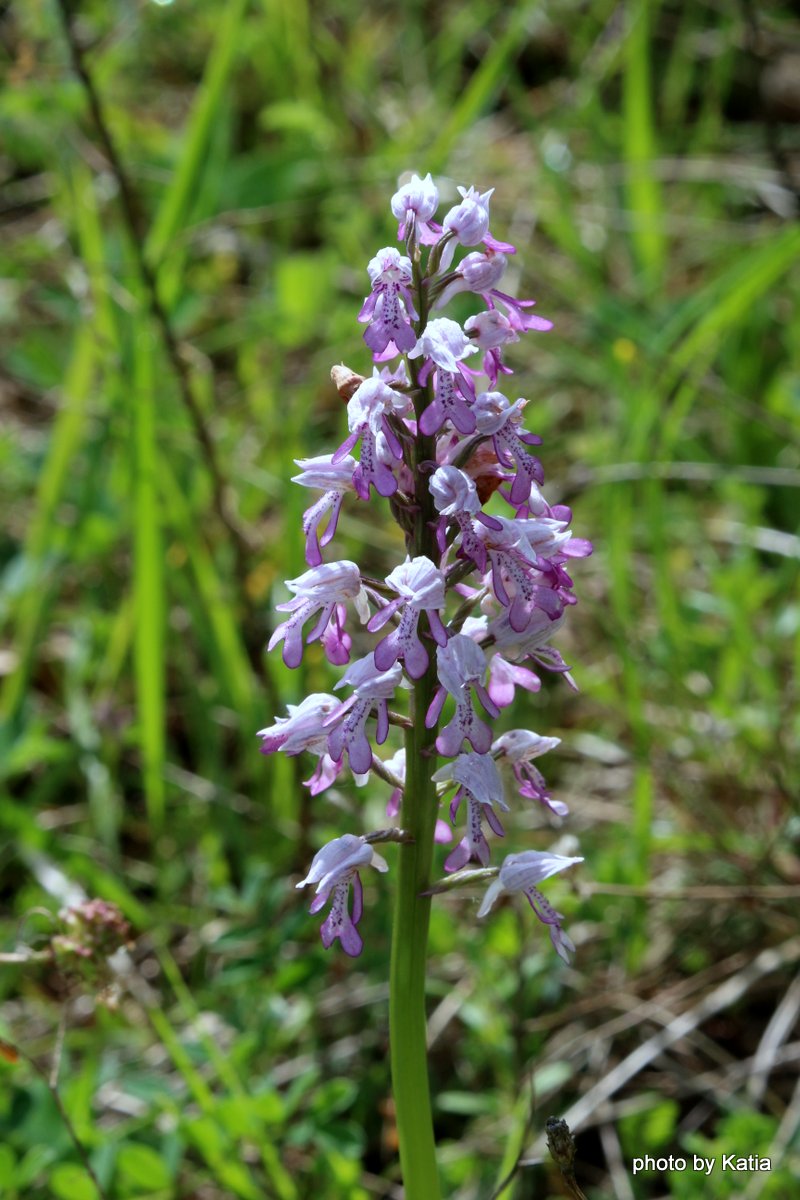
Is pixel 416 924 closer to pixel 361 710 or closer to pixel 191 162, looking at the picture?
pixel 361 710

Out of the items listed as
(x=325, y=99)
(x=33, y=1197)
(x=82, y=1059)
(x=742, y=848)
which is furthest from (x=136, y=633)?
(x=325, y=99)

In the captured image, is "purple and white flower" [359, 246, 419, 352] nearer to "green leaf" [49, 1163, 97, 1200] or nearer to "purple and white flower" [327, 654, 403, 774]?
"purple and white flower" [327, 654, 403, 774]

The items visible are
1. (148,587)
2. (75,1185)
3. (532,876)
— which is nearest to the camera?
(532,876)

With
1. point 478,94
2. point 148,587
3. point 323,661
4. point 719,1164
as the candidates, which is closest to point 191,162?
point 478,94

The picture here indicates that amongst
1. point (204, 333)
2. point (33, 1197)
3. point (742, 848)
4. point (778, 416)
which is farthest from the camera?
point (204, 333)

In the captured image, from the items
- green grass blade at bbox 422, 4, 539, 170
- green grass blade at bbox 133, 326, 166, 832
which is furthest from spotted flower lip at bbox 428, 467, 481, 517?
green grass blade at bbox 422, 4, 539, 170

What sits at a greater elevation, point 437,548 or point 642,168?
point 642,168

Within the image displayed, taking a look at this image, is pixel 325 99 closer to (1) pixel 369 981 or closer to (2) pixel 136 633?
(2) pixel 136 633
